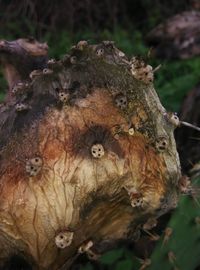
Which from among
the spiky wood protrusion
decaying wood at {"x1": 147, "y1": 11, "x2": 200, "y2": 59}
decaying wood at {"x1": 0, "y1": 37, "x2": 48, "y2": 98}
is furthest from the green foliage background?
decaying wood at {"x1": 0, "y1": 37, "x2": 48, "y2": 98}

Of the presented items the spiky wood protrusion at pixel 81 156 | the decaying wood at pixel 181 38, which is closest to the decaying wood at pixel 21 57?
the spiky wood protrusion at pixel 81 156

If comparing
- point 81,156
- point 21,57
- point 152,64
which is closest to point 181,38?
point 152,64

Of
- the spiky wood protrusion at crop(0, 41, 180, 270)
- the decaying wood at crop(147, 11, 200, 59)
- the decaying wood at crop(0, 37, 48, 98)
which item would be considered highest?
the decaying wood at crop(147, 11, 200, 59)

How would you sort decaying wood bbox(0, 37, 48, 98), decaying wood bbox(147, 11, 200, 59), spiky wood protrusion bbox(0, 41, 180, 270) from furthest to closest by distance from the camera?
decaying wood bbox(147, 11, 200, 59), decaying wood bbox(0, 37, 48, 98), spiky wood protrusion bbox(0, 41, 180, 270)

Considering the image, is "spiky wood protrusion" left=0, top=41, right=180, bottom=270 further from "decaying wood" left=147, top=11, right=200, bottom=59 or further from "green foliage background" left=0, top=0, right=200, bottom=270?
"decaying wood" left=147, top=11, right=200, bottom=59

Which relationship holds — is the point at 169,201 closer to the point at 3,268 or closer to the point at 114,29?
the point at 3,268

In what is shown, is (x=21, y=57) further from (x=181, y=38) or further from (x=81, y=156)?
(x=181, y=38)

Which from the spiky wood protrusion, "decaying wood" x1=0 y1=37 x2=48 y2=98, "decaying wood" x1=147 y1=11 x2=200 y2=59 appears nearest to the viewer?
the spiky wood protrusion
